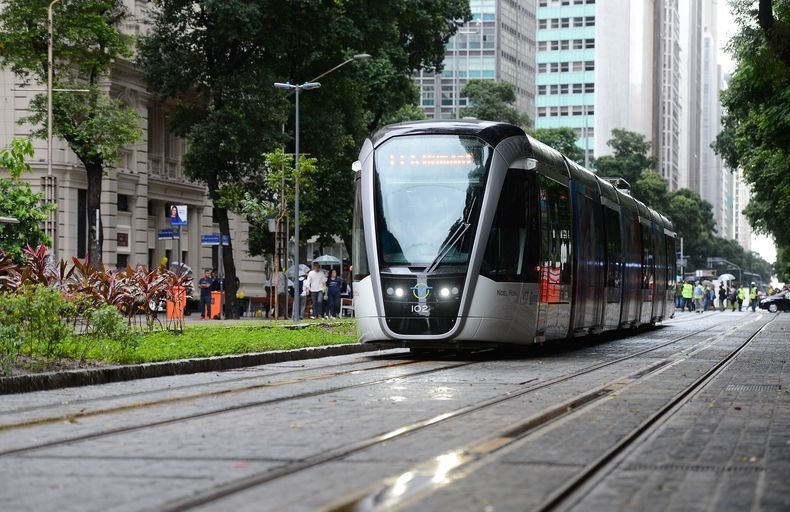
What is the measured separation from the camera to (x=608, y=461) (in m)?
8.52

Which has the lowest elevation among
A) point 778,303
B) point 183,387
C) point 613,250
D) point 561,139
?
point 778,303

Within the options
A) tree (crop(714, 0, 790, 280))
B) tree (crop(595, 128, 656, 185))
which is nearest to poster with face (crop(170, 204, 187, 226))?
tree (crop(714, 0, 790, 280))

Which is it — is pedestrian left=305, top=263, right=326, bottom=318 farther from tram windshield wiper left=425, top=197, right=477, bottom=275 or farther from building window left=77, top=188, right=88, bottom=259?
tram windshield wiper left=425, top=197, right=477, bottom=275

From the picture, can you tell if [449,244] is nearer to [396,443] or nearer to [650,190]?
[396,443]

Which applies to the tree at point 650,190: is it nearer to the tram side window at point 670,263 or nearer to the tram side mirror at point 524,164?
the tram side window at point 670,263

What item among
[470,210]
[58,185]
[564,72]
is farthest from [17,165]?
[564,72]

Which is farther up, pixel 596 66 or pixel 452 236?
A: pixel 596 66

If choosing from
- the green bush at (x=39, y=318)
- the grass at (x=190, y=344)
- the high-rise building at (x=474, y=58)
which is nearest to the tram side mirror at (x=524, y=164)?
the grass at (x=190, y=344)

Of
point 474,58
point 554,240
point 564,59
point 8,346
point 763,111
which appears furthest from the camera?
point 564,59

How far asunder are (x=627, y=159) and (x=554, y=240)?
9439 cm

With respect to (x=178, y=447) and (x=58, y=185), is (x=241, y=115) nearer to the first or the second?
(x=58, y=185)

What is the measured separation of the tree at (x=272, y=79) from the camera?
4078cm

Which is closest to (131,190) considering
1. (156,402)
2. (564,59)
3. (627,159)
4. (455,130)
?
(455,130)

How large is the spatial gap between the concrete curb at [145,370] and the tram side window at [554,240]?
402cm
